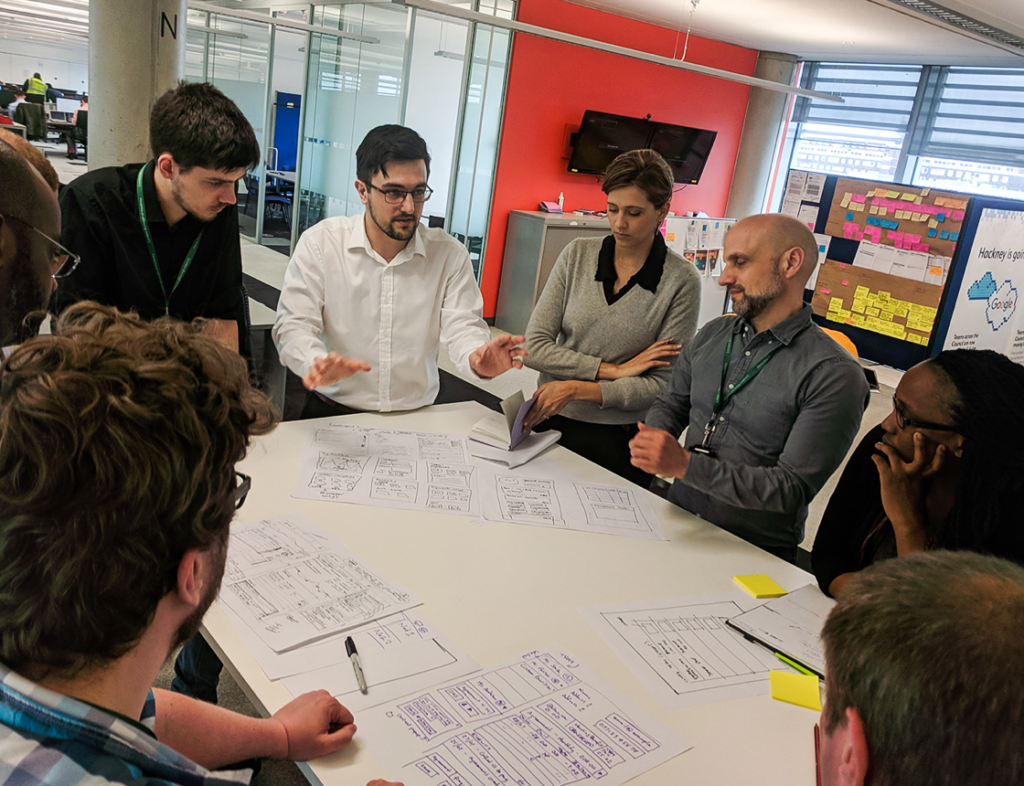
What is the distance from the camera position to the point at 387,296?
242 cm

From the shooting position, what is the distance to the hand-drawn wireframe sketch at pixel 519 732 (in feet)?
3.57

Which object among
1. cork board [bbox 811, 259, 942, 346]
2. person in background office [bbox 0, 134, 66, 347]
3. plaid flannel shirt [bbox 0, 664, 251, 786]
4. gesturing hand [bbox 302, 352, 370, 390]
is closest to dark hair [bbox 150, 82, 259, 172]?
gesturing hand [bbox 302, 352, 370, 390]

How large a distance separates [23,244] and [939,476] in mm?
1819

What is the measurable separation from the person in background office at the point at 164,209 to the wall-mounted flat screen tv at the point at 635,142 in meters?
5.65

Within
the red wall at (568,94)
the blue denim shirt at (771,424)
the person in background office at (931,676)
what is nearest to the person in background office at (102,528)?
the person in background office at (931,676)

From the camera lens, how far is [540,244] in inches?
278

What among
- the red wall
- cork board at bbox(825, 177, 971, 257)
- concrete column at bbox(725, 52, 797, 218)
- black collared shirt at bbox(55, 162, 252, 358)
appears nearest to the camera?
black collared shirt at bbox(55, 162, 252, 358)

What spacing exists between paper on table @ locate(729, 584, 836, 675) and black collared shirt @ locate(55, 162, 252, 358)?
1751 mm

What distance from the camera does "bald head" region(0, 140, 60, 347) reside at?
1.11 m

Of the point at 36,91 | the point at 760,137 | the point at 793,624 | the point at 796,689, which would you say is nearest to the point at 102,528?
the point at 796,689

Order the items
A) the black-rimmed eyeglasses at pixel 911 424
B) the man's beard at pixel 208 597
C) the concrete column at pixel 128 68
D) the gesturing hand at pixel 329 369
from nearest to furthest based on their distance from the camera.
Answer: the man's beard at pixel 208 597
the black-rimmed eyeglasses at pixel 911 424
the gesturing hand at pixel 329 369
the concrete column at pixel 128 68

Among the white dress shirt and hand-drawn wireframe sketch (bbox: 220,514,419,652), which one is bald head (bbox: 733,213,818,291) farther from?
hand-drawn wireframe sketch (bbox: 220,514,419,652)

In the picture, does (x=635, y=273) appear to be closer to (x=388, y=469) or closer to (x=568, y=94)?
(x=388, y=469)

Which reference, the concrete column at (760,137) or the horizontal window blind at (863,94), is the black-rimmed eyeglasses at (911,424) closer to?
the concrete column at (760,137)
